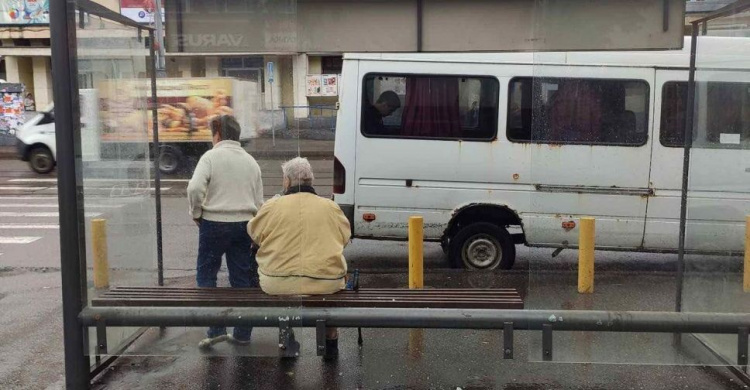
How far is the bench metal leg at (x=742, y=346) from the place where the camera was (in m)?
4.46

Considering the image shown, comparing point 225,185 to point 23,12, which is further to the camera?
point 23,12

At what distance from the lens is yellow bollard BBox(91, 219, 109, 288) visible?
4.95 m

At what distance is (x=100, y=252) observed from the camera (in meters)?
5.12

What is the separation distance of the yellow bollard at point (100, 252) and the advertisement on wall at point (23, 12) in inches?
1273

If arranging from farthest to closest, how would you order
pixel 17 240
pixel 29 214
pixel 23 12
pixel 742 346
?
pixel 23 12
pixel 29 214
pixel 17 240
pixel 742 346

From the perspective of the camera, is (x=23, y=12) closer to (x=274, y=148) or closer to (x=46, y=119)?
(x=46, y=119)

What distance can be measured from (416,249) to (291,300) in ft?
9.05

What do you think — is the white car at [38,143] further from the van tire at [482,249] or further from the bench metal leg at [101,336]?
the bench metal leg at [101,336]

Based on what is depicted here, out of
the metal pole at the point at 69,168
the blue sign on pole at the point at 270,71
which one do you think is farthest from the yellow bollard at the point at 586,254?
the metal pole at the point at 69,168

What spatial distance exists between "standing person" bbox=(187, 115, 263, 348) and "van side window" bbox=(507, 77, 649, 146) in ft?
9.09

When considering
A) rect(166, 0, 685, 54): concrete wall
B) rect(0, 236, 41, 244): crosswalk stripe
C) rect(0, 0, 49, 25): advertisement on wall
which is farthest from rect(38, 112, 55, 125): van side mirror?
rect(166, 0, 685, 54): concrete wall

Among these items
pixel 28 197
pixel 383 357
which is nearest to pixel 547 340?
pixel 383 357

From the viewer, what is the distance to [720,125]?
17.0 feet

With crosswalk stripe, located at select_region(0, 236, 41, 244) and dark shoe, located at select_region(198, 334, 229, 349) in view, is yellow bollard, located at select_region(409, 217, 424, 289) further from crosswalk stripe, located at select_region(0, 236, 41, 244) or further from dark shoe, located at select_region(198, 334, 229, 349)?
Result: crosswalk stripe, located at select_region(0, 236, 41, 244)
